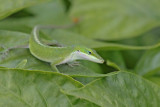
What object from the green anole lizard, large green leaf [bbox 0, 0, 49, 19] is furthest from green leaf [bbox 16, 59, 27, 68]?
large green leaf [bbox 0, 0, 49, 19]

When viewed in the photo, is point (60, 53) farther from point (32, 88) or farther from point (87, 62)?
point (32, 88)

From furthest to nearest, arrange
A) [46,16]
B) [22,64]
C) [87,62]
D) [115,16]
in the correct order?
[46,16]
[115,16]
[87,62]
[22,64]

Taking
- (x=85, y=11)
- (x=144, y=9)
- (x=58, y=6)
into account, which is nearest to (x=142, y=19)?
(x=144, y=9)

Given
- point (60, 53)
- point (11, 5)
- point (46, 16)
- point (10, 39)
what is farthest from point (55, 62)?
point (46, 16)

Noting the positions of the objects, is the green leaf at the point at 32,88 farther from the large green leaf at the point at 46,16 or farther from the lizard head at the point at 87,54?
the large green leaf at the point at 46,16

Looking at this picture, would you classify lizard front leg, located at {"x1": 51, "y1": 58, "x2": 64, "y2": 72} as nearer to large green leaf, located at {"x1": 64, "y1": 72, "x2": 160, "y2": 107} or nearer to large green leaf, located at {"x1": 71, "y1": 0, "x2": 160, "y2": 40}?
large green leaf, located at {"x1": 64, "y1": 72, "x2": 160, "y2": 107}

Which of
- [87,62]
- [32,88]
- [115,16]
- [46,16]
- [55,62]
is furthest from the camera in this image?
[46,16]
